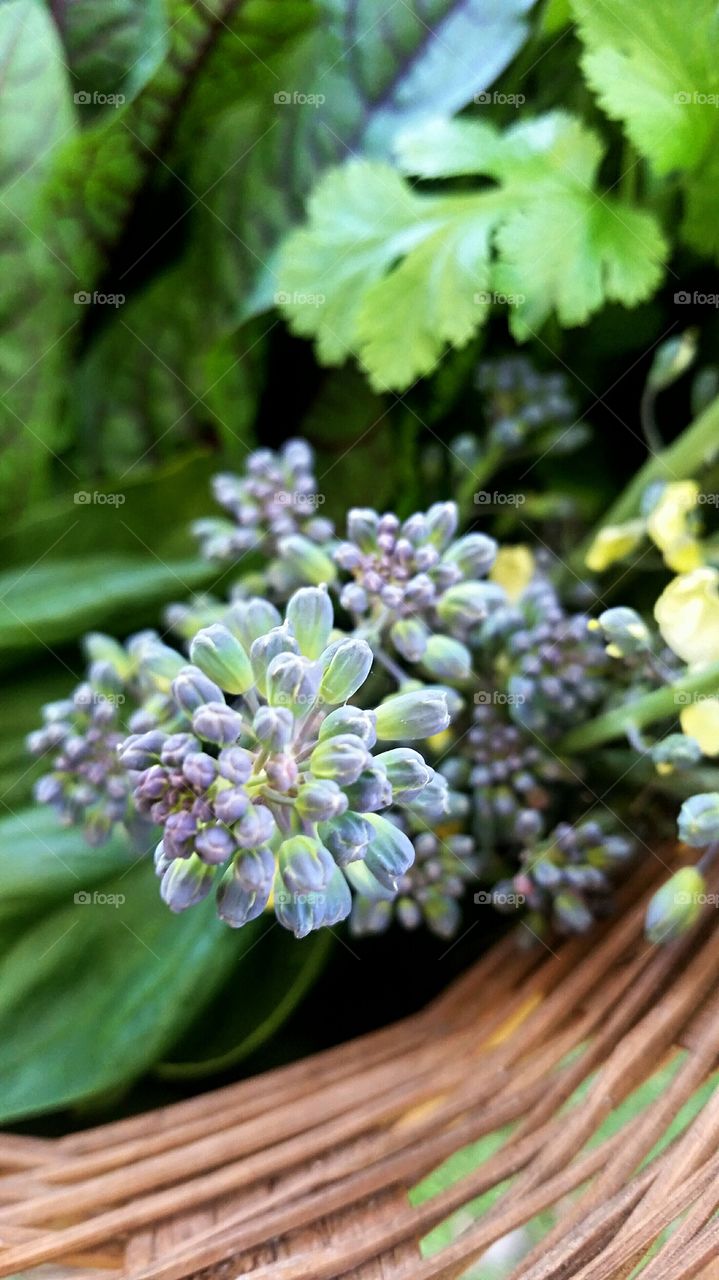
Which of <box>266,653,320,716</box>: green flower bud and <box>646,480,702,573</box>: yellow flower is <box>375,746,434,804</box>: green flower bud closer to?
<box>266,653,320,716</box>: green flower bud

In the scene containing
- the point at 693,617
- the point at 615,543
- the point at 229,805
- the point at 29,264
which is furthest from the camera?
the point at 29,264

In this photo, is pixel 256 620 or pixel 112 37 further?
pixel 112 37

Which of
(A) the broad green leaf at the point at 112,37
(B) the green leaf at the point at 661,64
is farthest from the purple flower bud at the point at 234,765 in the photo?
(A) the broad green leaf at the point at 112,37

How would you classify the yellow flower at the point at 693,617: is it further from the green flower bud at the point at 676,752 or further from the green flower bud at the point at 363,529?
the green flower bud at the point at 363,529

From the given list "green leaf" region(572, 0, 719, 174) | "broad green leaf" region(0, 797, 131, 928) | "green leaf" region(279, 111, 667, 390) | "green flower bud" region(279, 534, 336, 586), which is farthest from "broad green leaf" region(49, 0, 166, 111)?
"broad green leaf" region(0, 797, 131, 928)

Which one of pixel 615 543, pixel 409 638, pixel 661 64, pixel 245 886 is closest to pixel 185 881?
pixel 245 886

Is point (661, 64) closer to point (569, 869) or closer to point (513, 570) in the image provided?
point (513, 570)

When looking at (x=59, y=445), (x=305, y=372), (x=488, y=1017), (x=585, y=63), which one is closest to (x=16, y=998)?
(x=488, y=1017)
